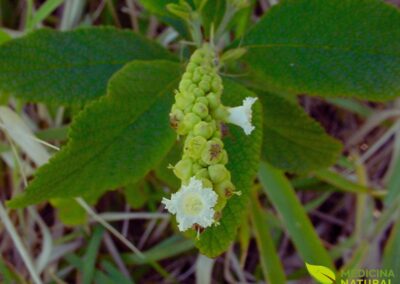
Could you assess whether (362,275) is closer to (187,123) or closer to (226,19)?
(226,19)

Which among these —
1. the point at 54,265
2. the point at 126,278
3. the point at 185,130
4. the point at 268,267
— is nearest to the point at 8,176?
the point at 54,265

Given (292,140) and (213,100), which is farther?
(292,140)

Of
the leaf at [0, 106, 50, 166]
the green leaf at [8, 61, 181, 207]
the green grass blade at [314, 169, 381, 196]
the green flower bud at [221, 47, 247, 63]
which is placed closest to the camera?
the green leaf at [8, 61, 181, 207]

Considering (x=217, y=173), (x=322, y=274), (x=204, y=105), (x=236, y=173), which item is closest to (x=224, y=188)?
(x=217, y=173)

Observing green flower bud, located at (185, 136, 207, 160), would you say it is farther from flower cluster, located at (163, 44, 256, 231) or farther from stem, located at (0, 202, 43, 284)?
stem, located at (0, 202, 43, 284)

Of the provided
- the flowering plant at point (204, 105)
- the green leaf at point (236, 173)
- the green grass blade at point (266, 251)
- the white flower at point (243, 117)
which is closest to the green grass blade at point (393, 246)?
the flowering plant at point (204, 105)

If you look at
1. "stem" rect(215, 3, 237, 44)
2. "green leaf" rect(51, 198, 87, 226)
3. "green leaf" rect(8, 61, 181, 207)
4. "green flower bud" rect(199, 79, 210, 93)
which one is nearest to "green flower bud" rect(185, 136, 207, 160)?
"green flower bud" rect(199, 79, 210, 93)
